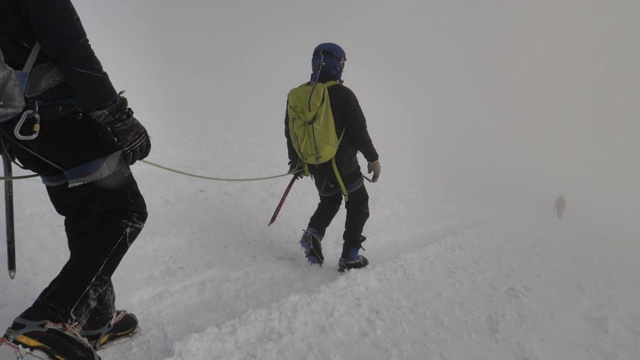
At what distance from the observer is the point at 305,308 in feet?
8.89

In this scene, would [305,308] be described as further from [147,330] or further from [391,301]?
[147,330]

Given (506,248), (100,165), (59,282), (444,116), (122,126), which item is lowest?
(444,116)

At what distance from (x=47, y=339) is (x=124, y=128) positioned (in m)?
1.01

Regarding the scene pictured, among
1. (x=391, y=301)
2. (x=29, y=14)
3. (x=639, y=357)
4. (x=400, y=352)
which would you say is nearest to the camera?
(x=29, y=14)

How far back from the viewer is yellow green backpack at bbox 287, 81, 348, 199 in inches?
137

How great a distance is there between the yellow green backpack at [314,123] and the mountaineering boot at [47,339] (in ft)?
8.24

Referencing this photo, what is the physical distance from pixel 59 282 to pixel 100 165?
59 cm

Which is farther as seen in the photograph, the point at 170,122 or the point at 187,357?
the point at 170,122

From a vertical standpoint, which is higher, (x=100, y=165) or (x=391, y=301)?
(x=100, y=165)

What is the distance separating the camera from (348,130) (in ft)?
12.1

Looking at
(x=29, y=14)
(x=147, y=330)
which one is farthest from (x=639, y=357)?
(x=29, y=14)

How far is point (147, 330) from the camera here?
8.05 feet

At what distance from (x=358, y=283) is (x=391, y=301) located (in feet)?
1.13

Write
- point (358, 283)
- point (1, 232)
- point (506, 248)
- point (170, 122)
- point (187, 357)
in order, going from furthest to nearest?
point (170, 122) < point (506, 248) < point (1, 232) < point (358, 283) < point (187, 357)
